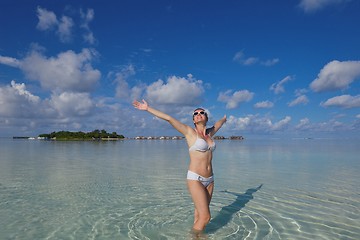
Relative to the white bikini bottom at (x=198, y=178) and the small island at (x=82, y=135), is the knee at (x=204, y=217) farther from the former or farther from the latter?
the small island at (x=82, y=135)

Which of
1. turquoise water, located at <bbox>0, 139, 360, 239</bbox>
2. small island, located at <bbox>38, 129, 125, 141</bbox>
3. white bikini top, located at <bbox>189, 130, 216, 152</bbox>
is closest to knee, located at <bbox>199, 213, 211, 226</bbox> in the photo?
turquoise water, located at <bbox>0, 139, 360, 239</bbox>

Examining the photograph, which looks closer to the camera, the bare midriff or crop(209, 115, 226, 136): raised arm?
the bare midriff

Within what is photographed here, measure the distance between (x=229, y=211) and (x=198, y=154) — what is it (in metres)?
4.04

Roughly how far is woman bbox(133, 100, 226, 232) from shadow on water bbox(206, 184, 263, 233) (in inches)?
46.5

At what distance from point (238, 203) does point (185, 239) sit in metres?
4.38

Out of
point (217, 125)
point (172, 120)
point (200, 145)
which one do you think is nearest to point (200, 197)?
point (200, 145)

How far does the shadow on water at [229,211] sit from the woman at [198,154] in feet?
3.87

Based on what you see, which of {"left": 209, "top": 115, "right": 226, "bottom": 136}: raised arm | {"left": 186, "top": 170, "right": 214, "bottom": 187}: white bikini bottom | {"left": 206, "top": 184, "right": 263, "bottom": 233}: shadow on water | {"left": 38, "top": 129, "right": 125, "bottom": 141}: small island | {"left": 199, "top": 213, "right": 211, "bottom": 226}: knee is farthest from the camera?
{"left": 38, "top": 129, "right": 125, "bottom": 141}: small island

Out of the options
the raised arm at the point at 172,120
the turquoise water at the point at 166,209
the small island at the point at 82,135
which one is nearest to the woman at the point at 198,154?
the raised arm at the point at 172,120

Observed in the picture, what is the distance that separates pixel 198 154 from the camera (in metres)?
6.47

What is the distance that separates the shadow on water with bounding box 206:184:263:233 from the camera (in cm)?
792

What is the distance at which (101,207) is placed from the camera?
9.86 m

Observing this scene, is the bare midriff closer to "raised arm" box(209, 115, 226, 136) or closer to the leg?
the leg

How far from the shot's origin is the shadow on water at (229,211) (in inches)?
312
